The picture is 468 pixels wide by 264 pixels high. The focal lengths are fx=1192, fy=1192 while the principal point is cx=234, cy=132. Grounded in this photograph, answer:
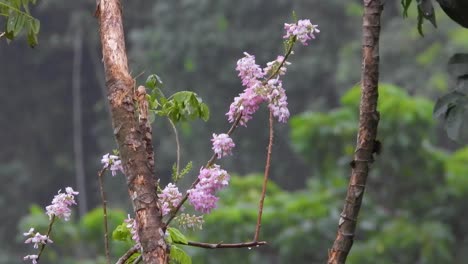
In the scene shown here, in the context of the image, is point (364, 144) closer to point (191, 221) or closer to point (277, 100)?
point (277, 100)

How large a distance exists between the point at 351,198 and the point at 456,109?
16.0 inches

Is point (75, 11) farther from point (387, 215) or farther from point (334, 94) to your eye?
point (387, 215)

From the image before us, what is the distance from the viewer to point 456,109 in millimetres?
1905

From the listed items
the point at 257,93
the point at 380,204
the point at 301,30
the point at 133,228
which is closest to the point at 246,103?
the point at 257,93

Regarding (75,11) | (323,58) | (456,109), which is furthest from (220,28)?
(456,109)

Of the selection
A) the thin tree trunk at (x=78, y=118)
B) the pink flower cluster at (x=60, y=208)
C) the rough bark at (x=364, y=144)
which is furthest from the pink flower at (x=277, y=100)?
the thin tree trunk at (x=78, y=118)

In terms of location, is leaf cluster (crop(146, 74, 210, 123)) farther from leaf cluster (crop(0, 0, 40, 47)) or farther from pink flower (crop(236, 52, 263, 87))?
leaf cluster (crop(0, 0, 40, 47))

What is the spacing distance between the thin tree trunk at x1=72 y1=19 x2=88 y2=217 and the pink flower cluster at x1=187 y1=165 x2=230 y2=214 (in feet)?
63.4

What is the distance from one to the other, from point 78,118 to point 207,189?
21605 millimetres

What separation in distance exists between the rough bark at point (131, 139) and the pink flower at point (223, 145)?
11cm

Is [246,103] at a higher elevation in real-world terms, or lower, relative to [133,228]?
higher

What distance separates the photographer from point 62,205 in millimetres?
1675

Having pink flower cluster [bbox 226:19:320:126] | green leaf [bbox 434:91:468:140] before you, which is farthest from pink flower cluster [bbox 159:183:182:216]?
green leaf [bbox 434:91:468:140]

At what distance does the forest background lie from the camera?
9.59m
